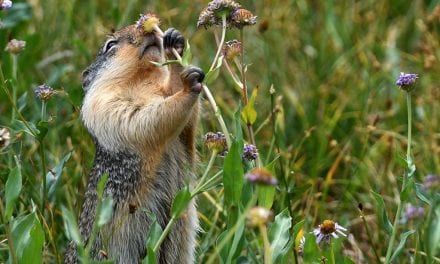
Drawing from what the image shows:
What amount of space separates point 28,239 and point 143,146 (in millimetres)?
731

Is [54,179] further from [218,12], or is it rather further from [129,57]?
[218,12]

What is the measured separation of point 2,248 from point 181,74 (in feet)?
3.46

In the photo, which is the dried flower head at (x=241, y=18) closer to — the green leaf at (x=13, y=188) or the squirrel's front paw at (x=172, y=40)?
the squirrel's front paw at (x=172, y=40)

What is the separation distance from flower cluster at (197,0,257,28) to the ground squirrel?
0.78 feet

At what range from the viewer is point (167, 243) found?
387 centimetres

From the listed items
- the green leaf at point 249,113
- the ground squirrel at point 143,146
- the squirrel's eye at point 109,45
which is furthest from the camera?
the squirrel's eye at point 109,45

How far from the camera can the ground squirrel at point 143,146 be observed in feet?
12.5

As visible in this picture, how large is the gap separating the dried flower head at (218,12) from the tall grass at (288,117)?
36 cm

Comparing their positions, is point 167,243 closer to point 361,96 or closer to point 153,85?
point 153,85

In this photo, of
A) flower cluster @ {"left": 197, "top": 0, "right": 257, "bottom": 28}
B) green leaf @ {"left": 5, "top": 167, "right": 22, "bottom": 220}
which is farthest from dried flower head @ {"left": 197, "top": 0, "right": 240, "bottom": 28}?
green leaf @ {"left": 5, "top": 167, "right": 22, "bottom": 220}

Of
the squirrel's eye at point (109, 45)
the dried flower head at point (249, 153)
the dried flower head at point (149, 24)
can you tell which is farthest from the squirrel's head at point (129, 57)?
the dried flower head at point (249, 153)

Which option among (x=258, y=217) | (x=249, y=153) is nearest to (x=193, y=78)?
(x=249, y=153)

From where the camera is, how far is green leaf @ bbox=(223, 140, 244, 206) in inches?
127

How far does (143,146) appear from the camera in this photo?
3855 mm
